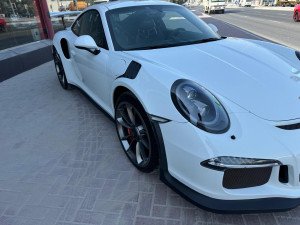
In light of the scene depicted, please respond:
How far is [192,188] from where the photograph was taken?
170 centimetres

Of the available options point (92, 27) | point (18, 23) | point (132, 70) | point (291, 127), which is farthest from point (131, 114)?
point (18, 23)

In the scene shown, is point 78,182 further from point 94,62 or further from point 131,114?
point 94,62

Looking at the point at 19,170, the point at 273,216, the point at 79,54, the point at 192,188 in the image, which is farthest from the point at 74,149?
the point at 273,216

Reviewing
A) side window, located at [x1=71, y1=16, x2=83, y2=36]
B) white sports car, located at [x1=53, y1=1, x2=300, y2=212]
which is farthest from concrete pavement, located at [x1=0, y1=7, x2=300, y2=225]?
side window, located at [x1=71, y1=16, x2=83, y2=36]

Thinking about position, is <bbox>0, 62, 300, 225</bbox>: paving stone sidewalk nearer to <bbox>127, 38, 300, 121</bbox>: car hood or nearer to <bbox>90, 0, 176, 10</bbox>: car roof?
<bbox>127, 38, 300, 121</bbox>: car hood

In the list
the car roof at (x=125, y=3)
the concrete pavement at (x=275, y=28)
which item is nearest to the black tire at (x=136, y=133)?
the car roof at (x=125, y=3)

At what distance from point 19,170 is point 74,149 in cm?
63

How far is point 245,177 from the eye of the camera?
5.12 feet

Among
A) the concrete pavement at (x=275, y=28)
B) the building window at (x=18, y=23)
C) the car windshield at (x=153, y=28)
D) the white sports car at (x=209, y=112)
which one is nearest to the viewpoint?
the white sports car at (x=209, y=112)

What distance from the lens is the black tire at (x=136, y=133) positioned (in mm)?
2070

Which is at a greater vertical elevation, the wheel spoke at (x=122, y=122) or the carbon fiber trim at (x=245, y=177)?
the carbon fiber trim at (x=245, y=177)

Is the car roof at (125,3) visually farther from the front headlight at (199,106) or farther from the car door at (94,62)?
the front headlight at (199,106)

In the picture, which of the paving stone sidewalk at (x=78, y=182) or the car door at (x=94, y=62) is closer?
the paving stone sidewalk at (x=78, y=182)

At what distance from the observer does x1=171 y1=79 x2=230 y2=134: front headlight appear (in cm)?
159
